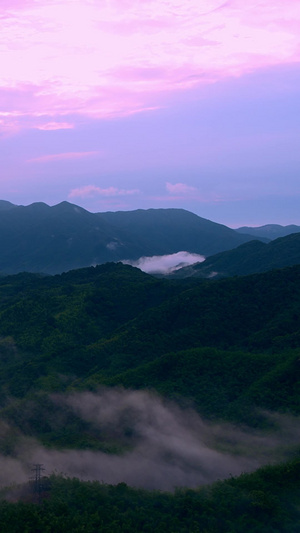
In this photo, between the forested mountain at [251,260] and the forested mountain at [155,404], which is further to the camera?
the forested mountain at [251,260]

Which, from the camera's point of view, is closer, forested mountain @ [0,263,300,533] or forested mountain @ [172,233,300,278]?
forested mountain @ [0,263,300,533]

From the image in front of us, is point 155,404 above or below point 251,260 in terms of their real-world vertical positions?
below

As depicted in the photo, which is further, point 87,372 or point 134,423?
point 87,372

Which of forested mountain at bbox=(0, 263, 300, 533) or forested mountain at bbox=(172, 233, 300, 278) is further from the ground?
forested mountain at bbox=(172, 233, 300, 278)

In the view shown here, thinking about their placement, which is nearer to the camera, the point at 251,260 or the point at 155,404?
the point at 155,404

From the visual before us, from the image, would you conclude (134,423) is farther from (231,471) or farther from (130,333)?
(130,333)

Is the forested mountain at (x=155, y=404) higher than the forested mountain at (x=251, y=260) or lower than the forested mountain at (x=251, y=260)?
lower

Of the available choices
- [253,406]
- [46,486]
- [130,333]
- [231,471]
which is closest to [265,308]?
[130,333]

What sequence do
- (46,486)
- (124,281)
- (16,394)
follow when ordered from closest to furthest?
(46,486)
(16,394)
(124,281)
